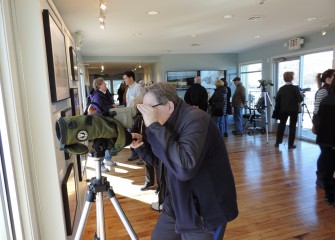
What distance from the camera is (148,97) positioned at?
3.60 ft

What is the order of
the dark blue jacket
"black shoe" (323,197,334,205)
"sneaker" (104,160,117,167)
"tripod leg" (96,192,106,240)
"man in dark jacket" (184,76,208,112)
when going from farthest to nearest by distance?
"man in dark jacket" (184,76,208,112) < "sneaker" (104,160,117,167) < "black shoe" (323,197,334,205) < "tripod leg" (96,192,106,240) < the dark blue jacket

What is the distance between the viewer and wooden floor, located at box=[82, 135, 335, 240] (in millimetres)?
2260

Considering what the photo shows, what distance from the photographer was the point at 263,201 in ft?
9.17

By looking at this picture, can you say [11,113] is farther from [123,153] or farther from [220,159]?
[123,153]

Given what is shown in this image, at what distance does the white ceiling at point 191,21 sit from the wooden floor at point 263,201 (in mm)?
2215

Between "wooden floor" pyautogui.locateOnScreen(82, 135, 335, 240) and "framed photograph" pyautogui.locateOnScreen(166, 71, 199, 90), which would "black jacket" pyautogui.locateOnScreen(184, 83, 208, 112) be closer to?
"wooden floor" pyautogui.locateOnScreen(82, 135, 335, 240)

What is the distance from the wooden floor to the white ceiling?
2.22 metres

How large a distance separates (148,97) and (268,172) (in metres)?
3.10

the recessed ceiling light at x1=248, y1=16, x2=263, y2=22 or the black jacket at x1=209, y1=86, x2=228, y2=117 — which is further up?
the recessed ceiling light at x1=248, y1=16, x2=263, y2=22

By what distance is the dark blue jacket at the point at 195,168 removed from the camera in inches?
38.6

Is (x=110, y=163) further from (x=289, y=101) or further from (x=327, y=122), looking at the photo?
(x=289, y=101)

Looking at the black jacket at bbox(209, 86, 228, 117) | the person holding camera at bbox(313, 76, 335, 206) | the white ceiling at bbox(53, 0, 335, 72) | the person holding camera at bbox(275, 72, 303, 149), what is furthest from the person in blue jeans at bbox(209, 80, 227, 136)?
the person holding camera at bbox(313, 76, 335, 206)

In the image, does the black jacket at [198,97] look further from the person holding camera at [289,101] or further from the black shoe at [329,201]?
the black shoe at [329,201]

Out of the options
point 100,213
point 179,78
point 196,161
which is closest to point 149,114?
point 196,161
